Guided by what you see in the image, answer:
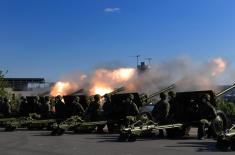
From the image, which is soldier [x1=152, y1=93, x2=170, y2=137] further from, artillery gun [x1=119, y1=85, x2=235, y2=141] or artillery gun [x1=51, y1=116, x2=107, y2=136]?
artillery gun [x1=51, y1=116, x2=107, y2=136]

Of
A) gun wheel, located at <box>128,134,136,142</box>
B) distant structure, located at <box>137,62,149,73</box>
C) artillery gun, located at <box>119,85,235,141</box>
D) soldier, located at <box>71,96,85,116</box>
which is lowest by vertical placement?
gun wheel, located at <box>128,134,136,142</box>

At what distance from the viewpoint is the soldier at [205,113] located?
19406 mm

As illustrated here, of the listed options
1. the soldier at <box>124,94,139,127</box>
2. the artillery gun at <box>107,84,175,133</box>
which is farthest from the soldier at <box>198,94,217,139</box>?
the artillery gun at <box>107,84,175,133</box>

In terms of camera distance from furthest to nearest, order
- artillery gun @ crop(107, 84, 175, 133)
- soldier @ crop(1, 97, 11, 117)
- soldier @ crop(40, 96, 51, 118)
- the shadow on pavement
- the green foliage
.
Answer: soldier @ crop(1, 97, 11, 117) < soldier @ crop(40, 96, 51, 118) < the green foliage < artillery gun @ crop(107, 84, 175, 133) < the shadow on pavement

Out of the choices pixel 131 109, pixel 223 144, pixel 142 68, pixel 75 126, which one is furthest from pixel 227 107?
pixel 223 144

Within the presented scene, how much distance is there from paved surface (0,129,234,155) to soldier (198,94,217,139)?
1.90ft

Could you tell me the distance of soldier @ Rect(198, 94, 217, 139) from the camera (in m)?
19.4

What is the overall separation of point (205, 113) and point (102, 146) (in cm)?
459

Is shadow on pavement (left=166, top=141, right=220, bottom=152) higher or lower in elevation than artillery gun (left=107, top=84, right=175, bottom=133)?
lower

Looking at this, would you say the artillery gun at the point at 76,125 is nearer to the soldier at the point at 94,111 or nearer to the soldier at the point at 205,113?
the soldier at the point at 94,111

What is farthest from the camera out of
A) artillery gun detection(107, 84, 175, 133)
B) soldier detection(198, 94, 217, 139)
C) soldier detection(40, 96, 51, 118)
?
soldier detection(40, 96, 51, 118)

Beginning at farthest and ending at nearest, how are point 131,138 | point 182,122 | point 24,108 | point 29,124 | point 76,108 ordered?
point 24,108, point 29,124, point 76,108, point 182,122, point 131,138

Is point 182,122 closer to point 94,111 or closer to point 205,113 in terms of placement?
point 205,113

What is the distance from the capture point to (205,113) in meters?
20.1
